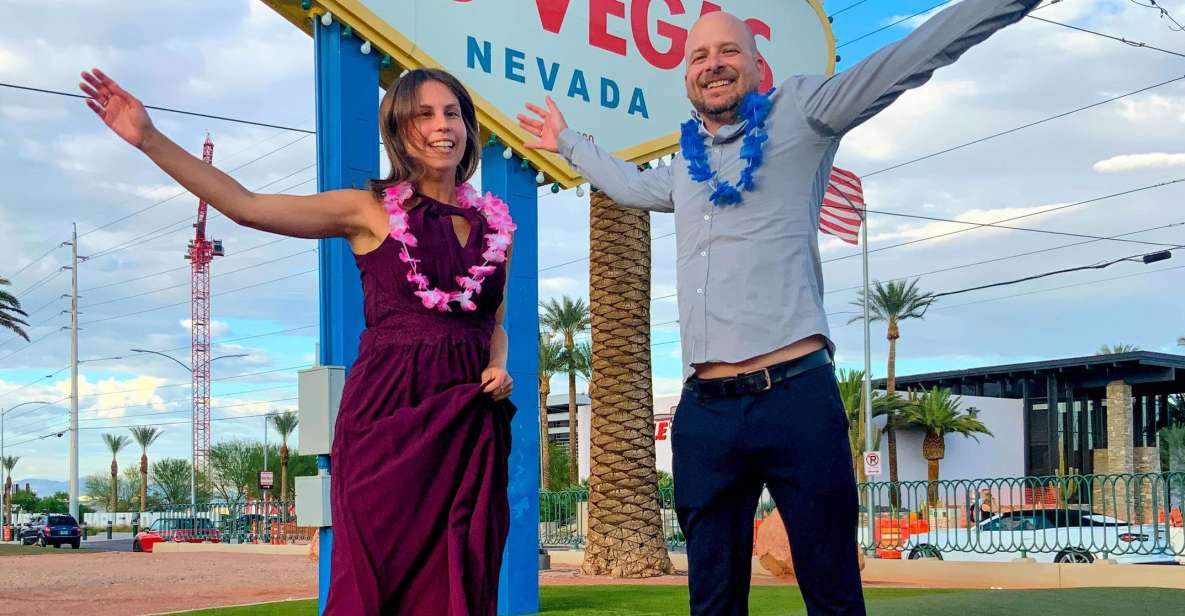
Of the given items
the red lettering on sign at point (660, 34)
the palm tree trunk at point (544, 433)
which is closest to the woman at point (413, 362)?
the red lettering on sign at point (660, 34)

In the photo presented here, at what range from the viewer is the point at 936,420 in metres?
47.9

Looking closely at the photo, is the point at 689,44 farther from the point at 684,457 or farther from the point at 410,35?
the point at 410,35

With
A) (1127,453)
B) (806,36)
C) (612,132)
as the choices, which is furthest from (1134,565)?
(1127,453)

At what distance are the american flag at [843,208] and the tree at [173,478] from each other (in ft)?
233

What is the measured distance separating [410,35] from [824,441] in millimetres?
5641

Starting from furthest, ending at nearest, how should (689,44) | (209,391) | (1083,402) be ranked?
(209,391) → (1083,402) → (689,44)

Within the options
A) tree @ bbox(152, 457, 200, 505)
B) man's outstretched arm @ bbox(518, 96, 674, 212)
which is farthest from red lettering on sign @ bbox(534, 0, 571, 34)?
tree @ bbox(152, 457, 200, 505)

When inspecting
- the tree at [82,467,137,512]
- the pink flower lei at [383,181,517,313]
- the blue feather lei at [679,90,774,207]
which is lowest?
the tree at [82,467,137,512]

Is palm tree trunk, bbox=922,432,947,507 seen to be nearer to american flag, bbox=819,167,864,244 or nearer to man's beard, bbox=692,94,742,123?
american flag, bbox=819,167,864,244

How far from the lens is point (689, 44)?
3178 mm

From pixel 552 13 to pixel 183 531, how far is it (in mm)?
39577

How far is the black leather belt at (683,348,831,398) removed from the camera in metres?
2.89

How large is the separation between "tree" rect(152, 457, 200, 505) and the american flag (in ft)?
233

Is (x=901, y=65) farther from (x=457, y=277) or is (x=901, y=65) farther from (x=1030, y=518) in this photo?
(x=1030, y=518)
